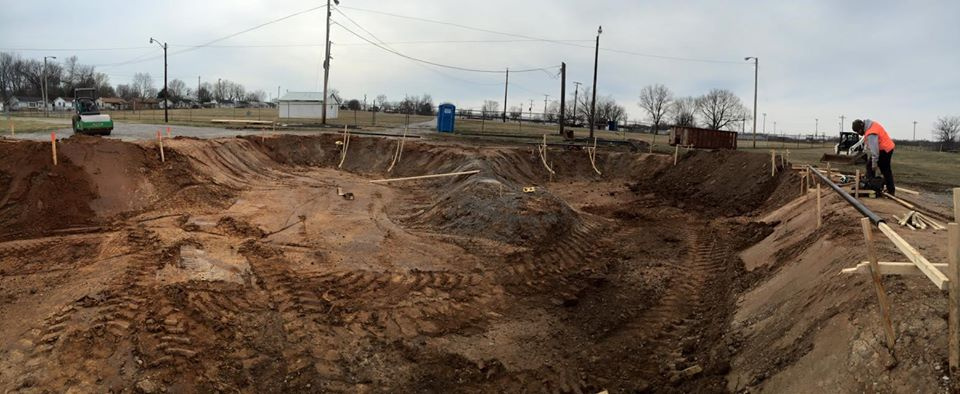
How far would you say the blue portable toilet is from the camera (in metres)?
36.5

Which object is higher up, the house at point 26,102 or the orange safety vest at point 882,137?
the house at point 26,102

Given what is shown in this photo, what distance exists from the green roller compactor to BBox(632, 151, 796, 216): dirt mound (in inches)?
813

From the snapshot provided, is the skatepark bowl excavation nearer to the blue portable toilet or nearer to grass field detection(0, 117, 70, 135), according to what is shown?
grass field detection(0, 117, 70, 135)

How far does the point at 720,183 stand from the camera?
18562mm

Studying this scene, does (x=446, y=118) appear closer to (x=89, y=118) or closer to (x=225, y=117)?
(x=89, y=118)

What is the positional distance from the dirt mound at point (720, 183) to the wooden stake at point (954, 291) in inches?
443

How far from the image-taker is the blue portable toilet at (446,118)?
3653cm

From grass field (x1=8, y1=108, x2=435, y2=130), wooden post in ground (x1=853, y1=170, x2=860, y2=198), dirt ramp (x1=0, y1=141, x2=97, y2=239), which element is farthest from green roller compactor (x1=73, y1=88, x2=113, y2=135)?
wooden post in ground (x1=853, y1=170, x2=860, y2=198)

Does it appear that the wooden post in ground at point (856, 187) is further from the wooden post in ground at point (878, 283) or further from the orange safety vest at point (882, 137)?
the wooden post in ground at point (878, 283)

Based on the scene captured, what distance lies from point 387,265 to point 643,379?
4664mm

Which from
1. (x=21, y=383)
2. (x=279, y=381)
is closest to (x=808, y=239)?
(x=279, y=381)

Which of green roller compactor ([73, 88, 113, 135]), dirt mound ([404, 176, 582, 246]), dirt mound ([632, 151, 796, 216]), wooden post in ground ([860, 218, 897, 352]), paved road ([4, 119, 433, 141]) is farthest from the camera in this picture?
paved road ([4, 119, 433, 141])

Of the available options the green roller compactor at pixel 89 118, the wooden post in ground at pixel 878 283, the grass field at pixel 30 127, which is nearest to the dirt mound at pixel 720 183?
the wooden post in ground at pixel 878 283

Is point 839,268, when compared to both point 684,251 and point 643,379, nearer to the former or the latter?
point 643,379
